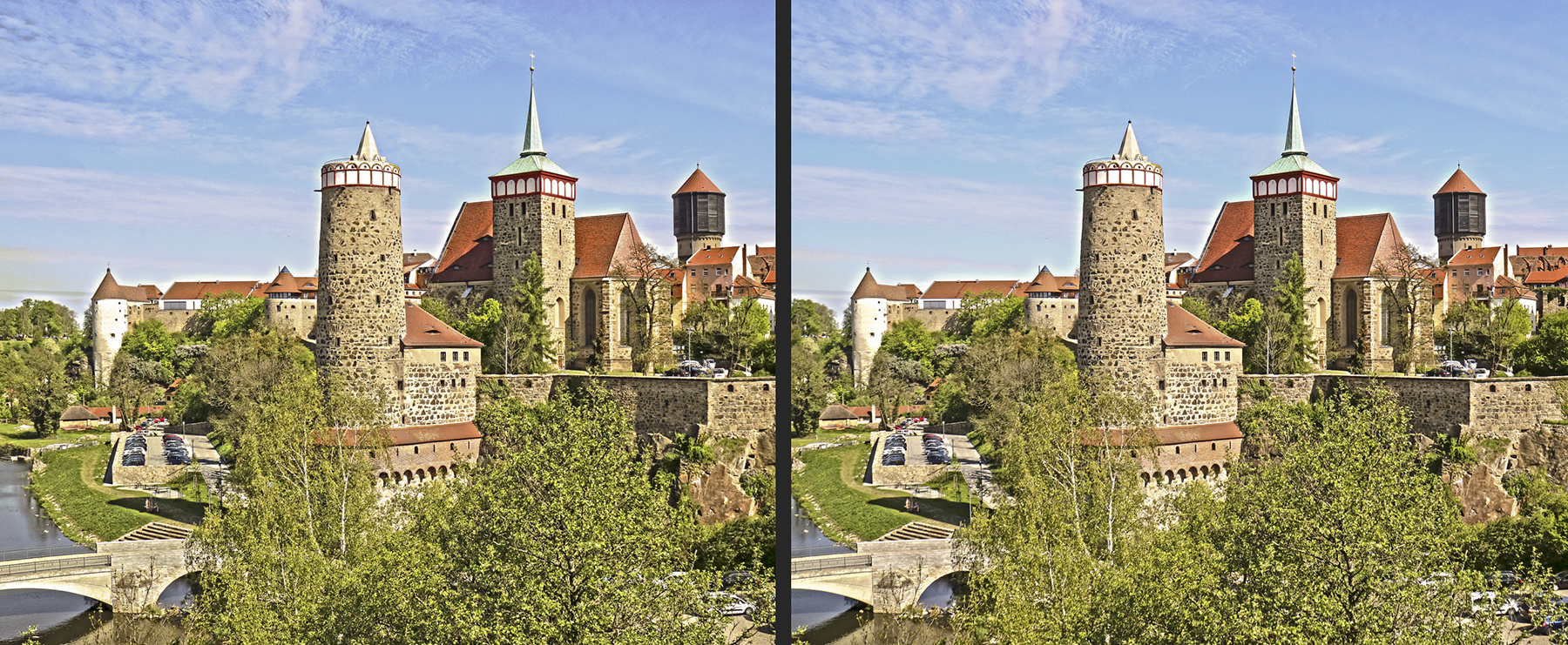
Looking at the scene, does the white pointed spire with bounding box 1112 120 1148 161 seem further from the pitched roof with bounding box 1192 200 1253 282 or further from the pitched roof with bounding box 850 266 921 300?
the pitched roof with bounding box 850 266 921 300

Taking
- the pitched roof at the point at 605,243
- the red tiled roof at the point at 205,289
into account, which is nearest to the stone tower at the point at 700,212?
the pitched roof at the point at 605,243

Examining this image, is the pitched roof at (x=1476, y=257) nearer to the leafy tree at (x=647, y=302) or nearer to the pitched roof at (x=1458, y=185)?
the pitched roof at (x=1458, y=185)

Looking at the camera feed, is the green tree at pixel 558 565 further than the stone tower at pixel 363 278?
No

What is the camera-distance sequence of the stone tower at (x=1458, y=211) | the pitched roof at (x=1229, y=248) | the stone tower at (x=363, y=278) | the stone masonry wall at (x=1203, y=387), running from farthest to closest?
the stone masonry wall at (x=1203, y=387)
the pitched roof at (x=1229, y=248)
the stone tower at (x=1458, y=211)
the stone tower at (x=363, y=278)

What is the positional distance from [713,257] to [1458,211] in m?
5.33

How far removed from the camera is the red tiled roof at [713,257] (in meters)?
6.55

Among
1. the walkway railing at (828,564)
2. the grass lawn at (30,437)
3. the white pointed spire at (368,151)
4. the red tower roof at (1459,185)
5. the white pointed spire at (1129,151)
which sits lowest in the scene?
the walkway railing at (828,564)

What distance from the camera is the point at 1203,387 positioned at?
25.9 ft

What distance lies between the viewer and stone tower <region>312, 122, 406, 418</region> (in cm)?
594

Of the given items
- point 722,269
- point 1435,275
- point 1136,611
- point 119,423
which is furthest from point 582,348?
point 1435,275

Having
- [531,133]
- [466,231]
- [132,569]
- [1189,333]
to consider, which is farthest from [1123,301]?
[132,569]

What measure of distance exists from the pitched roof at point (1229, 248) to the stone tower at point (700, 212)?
4.04 metres

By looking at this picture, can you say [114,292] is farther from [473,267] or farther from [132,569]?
[473,267]

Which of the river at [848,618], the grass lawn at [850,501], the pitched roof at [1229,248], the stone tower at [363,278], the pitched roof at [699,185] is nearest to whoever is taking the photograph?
the pitched roof at [699,185]
